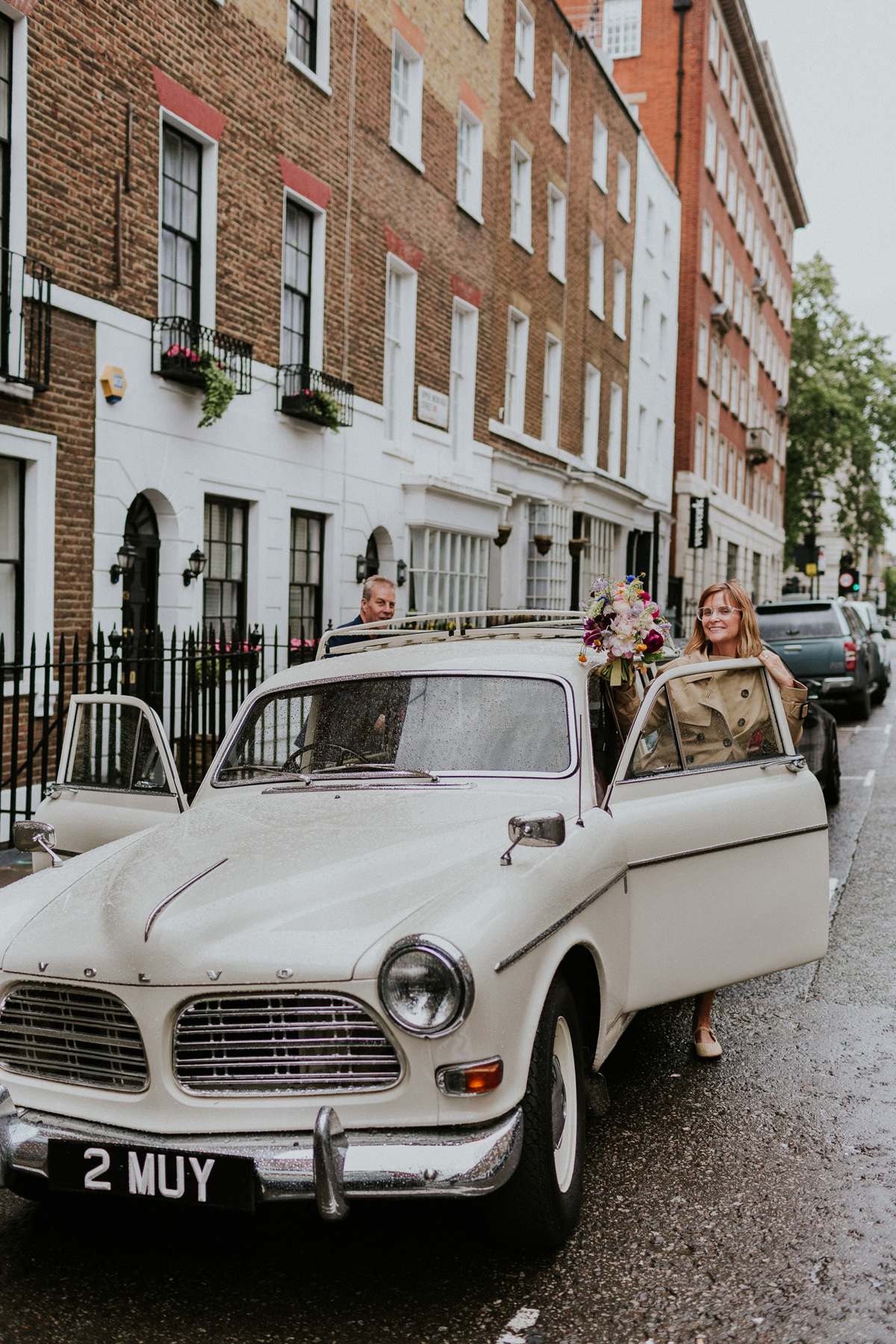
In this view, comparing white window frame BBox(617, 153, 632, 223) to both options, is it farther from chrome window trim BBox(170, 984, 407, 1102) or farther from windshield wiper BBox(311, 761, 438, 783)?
chrome window trim BBox(170, 984, 407, 1102)

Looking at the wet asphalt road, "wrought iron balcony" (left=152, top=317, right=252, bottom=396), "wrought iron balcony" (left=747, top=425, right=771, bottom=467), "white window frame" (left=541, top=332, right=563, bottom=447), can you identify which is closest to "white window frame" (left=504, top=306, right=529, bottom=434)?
"white window frame" (left=541, top=332, right=563, bottom=447)

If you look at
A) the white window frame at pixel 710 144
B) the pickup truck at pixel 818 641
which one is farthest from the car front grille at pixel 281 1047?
the white window frame at pixel 710 144

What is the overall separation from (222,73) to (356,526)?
551 centimetres

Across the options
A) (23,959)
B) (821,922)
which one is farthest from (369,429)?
(23,959)

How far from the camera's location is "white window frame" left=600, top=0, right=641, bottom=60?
36.0 meters

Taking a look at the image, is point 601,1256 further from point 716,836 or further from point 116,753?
point 116,753

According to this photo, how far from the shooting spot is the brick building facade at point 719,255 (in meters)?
35.6

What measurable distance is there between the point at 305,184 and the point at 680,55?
24.6m

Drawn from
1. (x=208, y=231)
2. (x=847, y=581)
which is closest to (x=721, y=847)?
(x=208, y=231)

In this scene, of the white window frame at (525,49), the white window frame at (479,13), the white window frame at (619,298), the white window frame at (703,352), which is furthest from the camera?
the white window frame at (703,352)

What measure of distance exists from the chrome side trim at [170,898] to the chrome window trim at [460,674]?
0.85m

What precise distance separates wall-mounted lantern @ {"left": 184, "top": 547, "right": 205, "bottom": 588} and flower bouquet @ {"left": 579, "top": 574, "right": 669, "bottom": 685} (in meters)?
8.42

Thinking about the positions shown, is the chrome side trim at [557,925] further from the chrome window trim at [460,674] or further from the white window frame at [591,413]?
the white window frame at [591,413]

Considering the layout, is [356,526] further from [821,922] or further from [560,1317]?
[560,1317]
